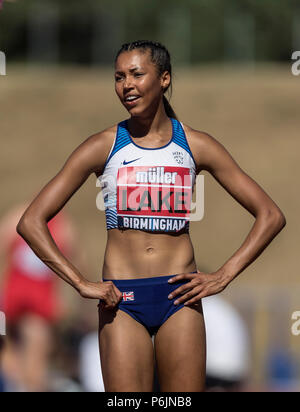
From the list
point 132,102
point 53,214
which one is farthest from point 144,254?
point 132,102

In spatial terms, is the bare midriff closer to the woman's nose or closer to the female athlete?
the female athlete

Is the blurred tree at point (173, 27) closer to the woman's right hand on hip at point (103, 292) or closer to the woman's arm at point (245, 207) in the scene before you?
the woman's arm at point (245, 207)

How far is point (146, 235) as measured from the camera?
5.06 meters

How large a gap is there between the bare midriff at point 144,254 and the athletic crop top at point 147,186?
6 centimetres

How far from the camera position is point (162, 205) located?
4996mm

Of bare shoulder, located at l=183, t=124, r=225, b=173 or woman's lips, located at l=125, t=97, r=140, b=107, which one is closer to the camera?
woman's lips, located at l=125, t=97, r=140, b=107

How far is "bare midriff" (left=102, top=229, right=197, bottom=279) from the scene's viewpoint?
16.6 ft

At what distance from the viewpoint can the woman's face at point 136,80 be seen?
16.4ft

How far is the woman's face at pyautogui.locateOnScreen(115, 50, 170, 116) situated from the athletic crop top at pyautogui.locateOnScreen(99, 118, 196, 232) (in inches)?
10.0
